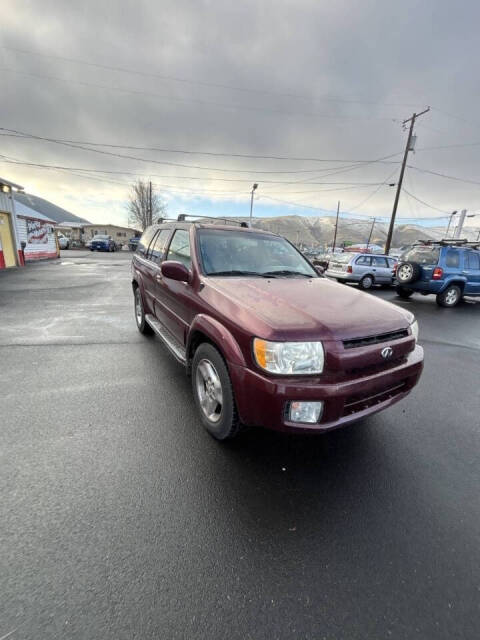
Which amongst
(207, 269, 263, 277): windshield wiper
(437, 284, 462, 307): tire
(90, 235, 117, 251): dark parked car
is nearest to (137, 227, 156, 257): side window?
(207, 269, 263, 277): windshield wiper

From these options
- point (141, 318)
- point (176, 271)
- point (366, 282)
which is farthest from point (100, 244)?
point (176, 271)

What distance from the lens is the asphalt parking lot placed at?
1.33 m

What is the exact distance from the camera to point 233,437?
2.39m

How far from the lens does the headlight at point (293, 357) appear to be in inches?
72.6

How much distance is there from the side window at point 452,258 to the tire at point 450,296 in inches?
26.7

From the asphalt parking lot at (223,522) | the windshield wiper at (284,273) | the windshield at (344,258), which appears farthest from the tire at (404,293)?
the windshield wiper at (284,273)

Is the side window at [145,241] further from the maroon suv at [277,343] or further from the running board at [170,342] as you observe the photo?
the maroon suv at [277,343]

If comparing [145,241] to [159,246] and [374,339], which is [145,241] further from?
[374,339]

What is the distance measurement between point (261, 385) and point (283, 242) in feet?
8.31

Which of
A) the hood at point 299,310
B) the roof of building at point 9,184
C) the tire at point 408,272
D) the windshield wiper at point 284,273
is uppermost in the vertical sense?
the roof of building at point 9,184

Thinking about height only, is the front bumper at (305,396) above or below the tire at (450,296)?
above

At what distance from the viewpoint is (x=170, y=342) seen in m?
3.39

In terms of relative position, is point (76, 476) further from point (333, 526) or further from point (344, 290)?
point (344, 290)

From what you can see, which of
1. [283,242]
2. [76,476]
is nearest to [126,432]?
[76,476]
